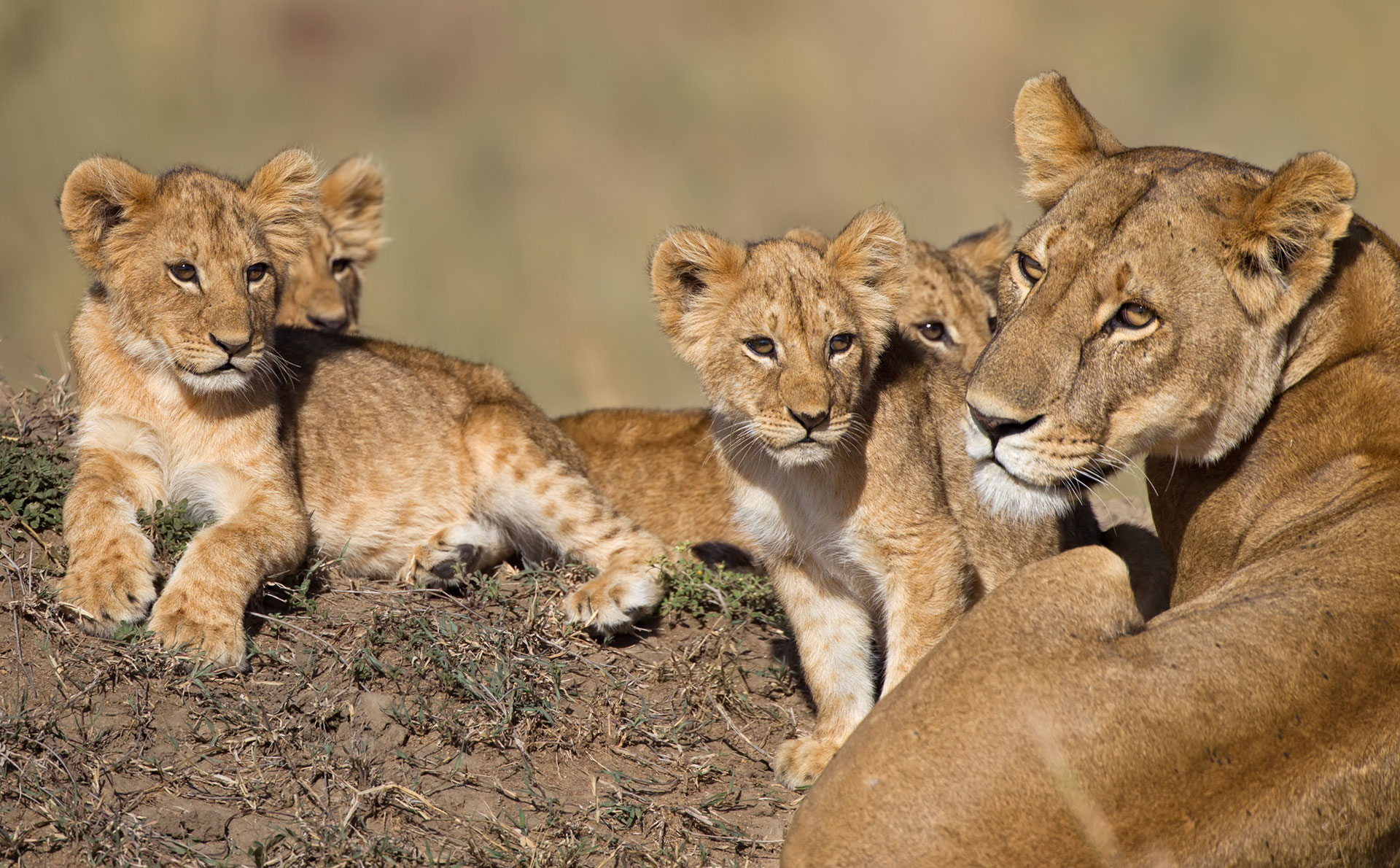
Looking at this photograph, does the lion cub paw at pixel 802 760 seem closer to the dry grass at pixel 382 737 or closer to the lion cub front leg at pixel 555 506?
the dry grass at pixel 382 737

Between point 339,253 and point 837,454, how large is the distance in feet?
12.1

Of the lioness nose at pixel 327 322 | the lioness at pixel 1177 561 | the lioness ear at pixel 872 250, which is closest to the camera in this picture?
the lioness at pixel 1177 561

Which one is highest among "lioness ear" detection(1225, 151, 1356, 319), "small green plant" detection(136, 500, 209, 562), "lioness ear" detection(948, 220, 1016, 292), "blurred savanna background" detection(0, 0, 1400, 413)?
"lioness ear" detection(1225, 151, 1356, 319)

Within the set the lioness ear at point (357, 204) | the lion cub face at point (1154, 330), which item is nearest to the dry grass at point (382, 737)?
the lion cub face at point (1154, 330)

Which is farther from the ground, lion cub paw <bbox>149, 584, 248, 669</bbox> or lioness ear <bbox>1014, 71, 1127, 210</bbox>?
lioness ear <bbox>1014, 71, 1127, 210</bbox>

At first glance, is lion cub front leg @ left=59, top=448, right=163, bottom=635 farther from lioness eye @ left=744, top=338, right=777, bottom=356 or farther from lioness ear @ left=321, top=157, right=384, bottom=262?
lioness ear @ left=321, top=157, right=384, bottom=262

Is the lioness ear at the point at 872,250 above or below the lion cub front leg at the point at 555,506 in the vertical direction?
above

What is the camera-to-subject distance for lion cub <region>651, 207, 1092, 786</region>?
4.27 m

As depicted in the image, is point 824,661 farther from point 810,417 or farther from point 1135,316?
point 1135,316

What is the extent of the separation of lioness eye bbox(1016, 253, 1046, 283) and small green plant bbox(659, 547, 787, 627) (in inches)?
59.0

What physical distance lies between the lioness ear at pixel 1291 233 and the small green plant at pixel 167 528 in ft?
10.8

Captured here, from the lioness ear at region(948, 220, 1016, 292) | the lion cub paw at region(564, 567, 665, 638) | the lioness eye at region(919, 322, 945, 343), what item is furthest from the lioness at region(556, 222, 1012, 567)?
the lion cub paw at region(564, 567, 665, 638)

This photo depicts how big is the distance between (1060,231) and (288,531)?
2.58 m

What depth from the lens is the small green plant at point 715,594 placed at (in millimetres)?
5125
